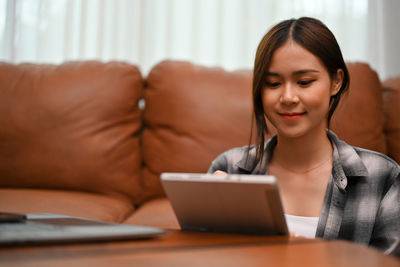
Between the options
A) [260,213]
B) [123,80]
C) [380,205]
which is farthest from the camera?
[123,80]

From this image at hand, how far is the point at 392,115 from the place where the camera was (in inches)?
66.9

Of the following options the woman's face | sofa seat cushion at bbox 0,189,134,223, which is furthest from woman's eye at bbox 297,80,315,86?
sofa seat cushion at bbox 0,189,134,223

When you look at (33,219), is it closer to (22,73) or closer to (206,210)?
(206,210)

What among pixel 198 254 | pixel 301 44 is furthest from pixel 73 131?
pixel 198 254

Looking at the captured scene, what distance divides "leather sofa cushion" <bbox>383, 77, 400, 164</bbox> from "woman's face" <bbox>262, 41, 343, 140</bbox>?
1.99ft

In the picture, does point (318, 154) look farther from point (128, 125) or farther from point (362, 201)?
point (128, 125)

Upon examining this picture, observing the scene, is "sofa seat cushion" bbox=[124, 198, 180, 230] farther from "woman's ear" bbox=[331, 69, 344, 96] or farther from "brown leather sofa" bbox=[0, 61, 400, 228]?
"woman's ear" bbox=[331, 69, 344, 96]

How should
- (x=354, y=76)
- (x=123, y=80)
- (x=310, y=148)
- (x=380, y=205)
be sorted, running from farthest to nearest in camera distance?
(x=123, y=80)
(x=354, y=76)
(x=310, y=148)
(x=380, y=205)

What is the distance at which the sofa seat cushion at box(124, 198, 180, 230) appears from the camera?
136 centimetres

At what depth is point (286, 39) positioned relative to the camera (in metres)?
1.18

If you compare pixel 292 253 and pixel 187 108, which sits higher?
pixel 292 253

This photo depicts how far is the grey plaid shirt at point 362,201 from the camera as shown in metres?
1.09

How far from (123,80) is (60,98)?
0.25 meters

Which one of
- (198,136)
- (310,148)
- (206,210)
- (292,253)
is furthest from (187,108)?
(292,253)
